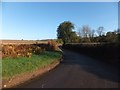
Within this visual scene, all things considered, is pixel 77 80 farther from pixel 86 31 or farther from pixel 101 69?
pixel 86 31

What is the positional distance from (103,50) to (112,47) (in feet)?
13.6

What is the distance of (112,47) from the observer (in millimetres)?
32562

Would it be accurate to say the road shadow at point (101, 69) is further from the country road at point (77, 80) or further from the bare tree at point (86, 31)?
the bare tree at point (86, 31)

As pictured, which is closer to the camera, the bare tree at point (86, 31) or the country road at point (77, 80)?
the country road at point (77, 80)

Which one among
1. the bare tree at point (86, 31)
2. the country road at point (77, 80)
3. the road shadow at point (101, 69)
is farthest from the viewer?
the bare tree at point (86, 31)

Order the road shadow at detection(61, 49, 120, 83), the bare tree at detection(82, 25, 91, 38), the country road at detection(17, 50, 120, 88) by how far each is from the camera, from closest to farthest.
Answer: the country road at detection(17, 50, 120, 88) < the road shadow at detection(61, 49, 120, 83) < the bare tree at detection(82, 25, 91, 38)

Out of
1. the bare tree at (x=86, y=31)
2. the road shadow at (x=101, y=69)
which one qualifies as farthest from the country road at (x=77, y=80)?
the bare tree at (x=86, y=31)

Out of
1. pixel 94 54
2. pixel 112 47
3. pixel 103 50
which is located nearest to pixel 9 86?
pixel 112 47

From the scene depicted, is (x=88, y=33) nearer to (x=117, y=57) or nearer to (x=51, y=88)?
(x=117, y=57)

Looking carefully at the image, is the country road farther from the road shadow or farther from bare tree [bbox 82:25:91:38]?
bare tree [bbox 82:25:91:38]

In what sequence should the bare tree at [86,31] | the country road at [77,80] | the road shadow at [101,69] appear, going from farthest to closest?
the bare tree at [86,31]
the road shadow at [101,69]
the country road at [77,80]

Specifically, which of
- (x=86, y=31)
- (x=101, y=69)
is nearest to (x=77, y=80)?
(x=101, y=69)

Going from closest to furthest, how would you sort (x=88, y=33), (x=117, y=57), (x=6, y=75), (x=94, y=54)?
(x=6, y=75), (x=117, y=57), (x=94, y=54), (x=88, y=33)

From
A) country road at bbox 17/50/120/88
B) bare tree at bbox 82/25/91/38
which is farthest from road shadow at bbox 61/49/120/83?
bare tree at bbox 82/25/91/38
